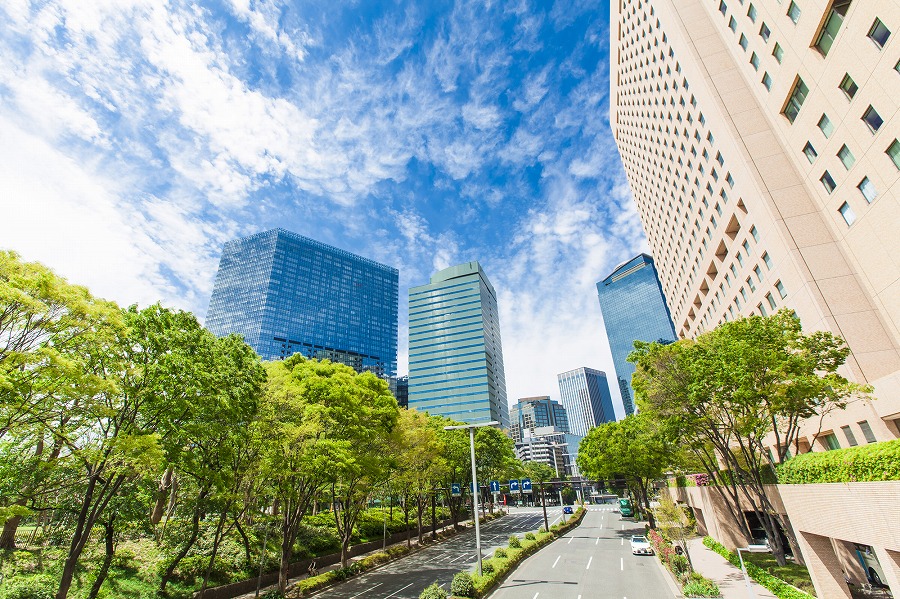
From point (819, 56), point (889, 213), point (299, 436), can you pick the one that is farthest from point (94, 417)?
point (819, 56)

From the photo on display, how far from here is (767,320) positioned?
2150cm

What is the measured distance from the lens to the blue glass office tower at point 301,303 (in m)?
144

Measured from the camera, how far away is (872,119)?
69.1ft

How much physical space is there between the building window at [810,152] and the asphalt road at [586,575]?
1126 inches

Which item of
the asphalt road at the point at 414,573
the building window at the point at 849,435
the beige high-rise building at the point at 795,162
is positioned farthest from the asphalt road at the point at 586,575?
the beige high-rise building at the point at 795,162

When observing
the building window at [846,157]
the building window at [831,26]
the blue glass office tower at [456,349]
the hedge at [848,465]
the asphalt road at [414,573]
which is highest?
the blue glass office tower at [456,349]

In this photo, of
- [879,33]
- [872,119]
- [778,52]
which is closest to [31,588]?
[872,119]

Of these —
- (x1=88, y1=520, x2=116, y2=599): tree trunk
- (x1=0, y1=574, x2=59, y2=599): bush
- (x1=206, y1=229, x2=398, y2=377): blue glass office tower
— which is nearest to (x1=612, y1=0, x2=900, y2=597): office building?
→ (x1=88, y1=520, x2=116, y2=599): tree trunk

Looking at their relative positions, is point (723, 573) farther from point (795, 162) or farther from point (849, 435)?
point (795, 162)

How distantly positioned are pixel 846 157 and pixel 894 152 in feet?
11.9

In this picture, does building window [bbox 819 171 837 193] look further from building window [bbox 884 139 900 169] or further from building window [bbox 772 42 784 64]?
building window [bbox 772 42 784 64]

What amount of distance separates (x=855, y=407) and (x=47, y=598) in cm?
4278

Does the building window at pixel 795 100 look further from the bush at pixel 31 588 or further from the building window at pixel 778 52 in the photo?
the bush at pixel 31 588

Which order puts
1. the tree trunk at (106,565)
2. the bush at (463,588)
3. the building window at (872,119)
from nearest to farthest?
the tree trunk at (106,565) < the bush at (463,588) < the building window at (872,119)
